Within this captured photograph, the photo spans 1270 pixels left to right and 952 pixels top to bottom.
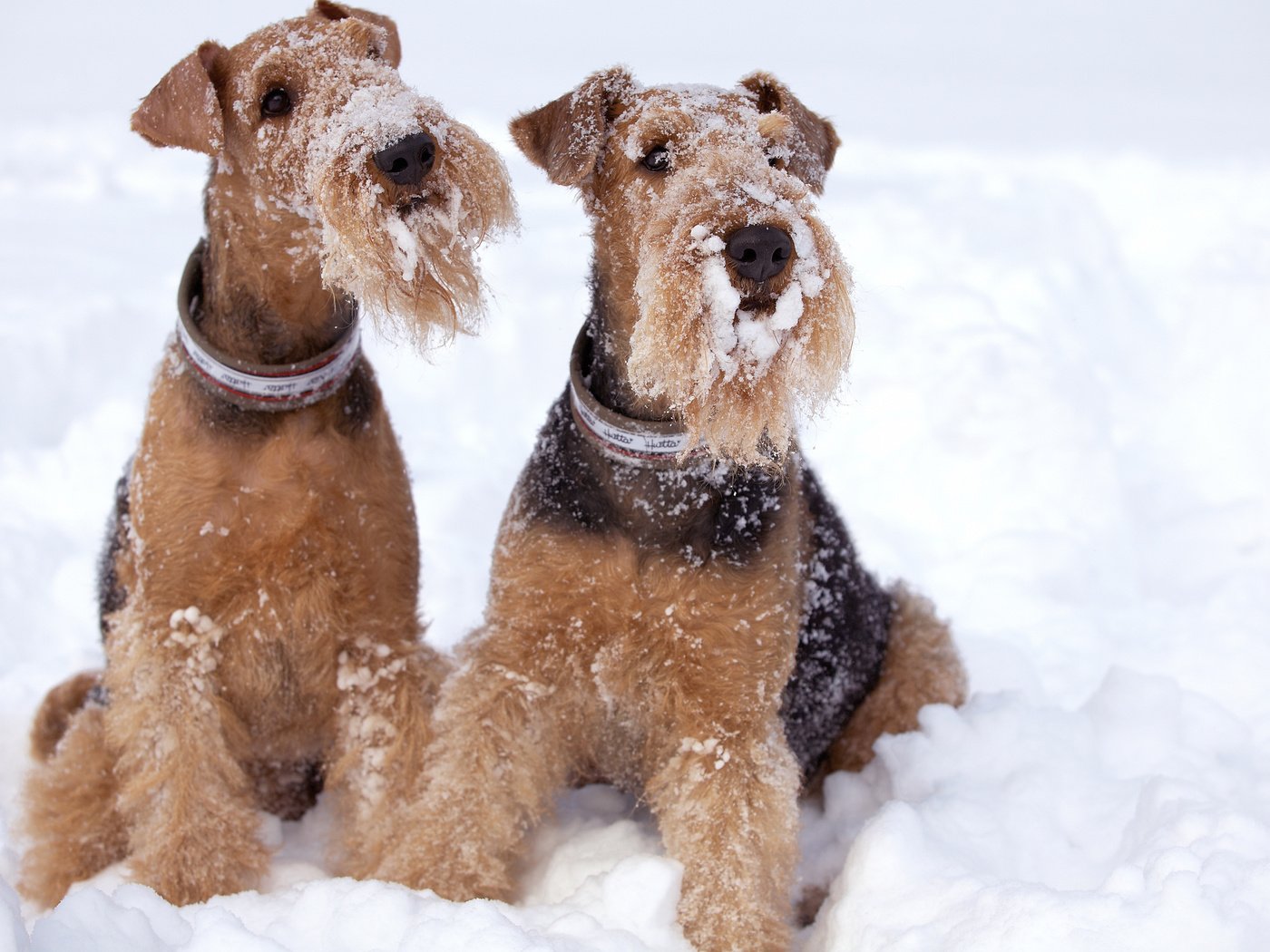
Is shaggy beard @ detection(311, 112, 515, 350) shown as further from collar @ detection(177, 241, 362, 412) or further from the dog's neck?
collar @ detection(177, 241, 362, 412)

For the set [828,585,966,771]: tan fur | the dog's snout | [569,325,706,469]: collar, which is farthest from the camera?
[828,585,966,771]: tan fur

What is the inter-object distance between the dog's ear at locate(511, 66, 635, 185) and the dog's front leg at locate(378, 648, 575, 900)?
1344mm

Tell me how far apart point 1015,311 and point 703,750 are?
17.8 feet

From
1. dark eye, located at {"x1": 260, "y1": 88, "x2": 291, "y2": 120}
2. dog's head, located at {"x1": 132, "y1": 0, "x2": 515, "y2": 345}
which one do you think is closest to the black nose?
dog's head, located at {"x1": 132, "y1": 0, "x2": 515, "y2": 345}

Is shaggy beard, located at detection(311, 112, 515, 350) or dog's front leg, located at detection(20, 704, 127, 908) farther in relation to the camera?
dog's front leg, located at detection(20, 704, 127, 908)

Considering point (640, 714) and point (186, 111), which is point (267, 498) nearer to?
point (186, 111)

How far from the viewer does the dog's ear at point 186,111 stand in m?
2.90

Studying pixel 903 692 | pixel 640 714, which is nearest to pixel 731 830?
pixel 640 714

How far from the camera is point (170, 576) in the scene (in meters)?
3.03

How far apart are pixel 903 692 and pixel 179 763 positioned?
2213 millimetres

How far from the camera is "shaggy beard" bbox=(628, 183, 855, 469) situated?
95.8 inches

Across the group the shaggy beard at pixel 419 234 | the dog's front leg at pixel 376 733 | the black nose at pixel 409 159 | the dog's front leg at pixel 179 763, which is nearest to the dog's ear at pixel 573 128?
the shaggy beard at pixel 419 234

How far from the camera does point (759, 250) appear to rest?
7.81ft

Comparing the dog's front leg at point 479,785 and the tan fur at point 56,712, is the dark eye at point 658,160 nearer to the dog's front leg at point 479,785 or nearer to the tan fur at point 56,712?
the dog's front leg at point 479,785
